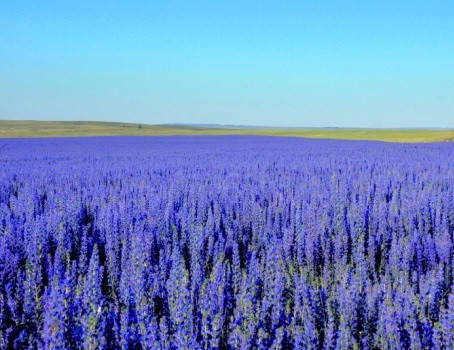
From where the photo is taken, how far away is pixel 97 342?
76.7 inches

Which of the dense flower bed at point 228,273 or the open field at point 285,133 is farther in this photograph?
the open field at point 285,133

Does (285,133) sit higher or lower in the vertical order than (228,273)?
higher

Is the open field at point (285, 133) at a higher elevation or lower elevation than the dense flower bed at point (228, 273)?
higher

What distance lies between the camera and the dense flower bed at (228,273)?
2240 mm

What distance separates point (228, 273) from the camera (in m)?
3.12

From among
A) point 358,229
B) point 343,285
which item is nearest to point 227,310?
point 343,285

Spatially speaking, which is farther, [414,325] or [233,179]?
[233,179]

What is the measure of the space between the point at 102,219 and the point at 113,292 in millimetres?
1512

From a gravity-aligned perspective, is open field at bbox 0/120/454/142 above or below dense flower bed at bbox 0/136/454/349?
above

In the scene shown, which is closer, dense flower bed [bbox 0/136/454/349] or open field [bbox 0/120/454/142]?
dense flower bed [bbox 0/136/454/349]

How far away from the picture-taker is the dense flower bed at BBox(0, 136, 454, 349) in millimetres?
2240

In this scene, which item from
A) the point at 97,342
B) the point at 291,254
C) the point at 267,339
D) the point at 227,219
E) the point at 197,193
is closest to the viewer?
the point at 97,342

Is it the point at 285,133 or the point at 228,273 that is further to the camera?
the point at 285,133

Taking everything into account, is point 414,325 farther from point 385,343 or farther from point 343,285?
point 343,285
